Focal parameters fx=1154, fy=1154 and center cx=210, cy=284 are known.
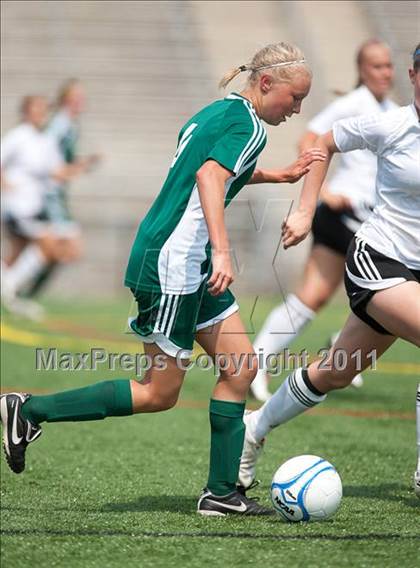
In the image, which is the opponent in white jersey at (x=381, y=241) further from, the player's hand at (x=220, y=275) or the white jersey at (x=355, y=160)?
the white jersey at (x=355, y=160)

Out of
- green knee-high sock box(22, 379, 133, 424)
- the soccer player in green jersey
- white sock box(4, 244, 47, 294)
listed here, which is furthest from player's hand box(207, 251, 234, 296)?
white sock box(4, 244, 47, 294)

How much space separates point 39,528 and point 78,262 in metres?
13.1

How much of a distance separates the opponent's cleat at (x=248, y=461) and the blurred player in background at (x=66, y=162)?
9825 millimetres

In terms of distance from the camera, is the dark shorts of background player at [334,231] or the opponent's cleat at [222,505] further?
the dark shorts of background player at [334,231]

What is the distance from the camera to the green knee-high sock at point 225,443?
4.52 metres

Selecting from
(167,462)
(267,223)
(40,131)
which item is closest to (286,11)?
(267,223)

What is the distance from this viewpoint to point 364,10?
20203mm

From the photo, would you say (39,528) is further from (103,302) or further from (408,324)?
(103,302)

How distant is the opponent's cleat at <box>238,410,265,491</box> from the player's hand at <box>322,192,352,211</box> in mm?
2753

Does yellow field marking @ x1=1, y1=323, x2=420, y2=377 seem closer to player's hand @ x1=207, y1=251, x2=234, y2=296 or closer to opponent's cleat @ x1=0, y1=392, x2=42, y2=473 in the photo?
opponent's cleat @ x1=0, y1=392, x2=42, y2=473

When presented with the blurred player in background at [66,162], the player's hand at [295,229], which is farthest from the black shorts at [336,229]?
the blurred player in background at [66,162]

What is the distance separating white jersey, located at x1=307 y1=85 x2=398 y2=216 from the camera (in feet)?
24.5

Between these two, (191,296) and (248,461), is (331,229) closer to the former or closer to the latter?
(248,461)

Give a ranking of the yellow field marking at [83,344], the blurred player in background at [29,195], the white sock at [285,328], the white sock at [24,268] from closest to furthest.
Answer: the white sock at [285,328], the yellow field marking at [83,344], the white sock at [24,268], the blurred player in background at [29,195]
